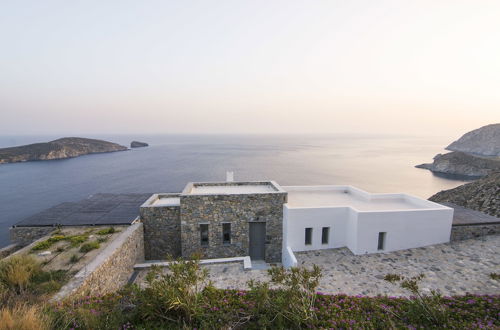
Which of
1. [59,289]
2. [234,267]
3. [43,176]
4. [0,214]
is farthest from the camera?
[43,176]

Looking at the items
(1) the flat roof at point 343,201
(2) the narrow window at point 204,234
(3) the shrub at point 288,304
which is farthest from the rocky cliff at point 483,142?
(3) the shrub at point 288,304

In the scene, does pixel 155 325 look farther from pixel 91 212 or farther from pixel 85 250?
pixel 91 212

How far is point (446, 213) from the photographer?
1211cm

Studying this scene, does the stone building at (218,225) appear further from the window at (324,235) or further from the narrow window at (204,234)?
the window at (324,235)

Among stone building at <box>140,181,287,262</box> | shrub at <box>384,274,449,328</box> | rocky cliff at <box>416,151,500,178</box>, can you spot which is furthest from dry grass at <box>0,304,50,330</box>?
rocky cliff at <box>416,151,500,178</box>

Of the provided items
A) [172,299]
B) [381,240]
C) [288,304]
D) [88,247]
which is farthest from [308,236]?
[88,247]

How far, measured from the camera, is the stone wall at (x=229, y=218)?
12.4 m

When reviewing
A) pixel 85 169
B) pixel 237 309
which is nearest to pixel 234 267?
pixel 237 309

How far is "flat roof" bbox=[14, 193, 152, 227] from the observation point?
13078mm

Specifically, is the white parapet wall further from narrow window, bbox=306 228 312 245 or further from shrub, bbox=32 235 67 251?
shrub, bbox=32 235 67 251

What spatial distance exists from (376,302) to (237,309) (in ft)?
13.5

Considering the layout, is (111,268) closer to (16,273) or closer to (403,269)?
(16,273)

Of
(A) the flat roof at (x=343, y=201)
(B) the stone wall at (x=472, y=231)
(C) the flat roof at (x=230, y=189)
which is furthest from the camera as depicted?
(C) the flat roof at (x=230, y=189)

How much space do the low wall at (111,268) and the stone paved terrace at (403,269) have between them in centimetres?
116
